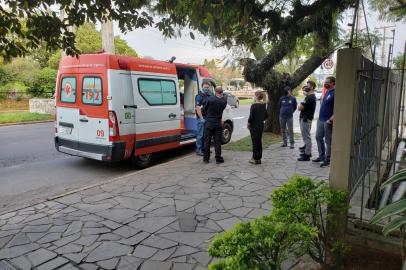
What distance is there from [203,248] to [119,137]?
3.69m

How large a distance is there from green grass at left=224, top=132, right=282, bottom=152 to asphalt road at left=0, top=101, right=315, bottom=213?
1.23 metres

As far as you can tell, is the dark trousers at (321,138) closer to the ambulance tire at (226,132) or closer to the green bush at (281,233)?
the ambulance tire at (226,132)

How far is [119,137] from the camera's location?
6.74m

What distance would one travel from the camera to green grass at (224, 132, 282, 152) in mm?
9264

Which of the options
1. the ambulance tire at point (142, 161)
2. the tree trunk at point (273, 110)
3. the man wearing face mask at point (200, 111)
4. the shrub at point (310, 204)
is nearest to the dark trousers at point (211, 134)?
the man wearing face mask at point (200, 111)

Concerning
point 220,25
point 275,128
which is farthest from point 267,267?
point 275,128

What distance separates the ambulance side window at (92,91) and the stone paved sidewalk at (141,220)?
1740 millimetres

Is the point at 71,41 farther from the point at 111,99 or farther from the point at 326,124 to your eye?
the point at 326,124

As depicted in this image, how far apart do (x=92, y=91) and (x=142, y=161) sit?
190 centimetres

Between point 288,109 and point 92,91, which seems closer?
point 92,91

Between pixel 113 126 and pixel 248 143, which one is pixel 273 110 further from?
pixel 113 126

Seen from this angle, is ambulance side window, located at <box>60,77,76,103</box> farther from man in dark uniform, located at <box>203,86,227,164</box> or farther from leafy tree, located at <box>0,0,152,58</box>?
leafy tree, located at <box>0,0,152,58</box>

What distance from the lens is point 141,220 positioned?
175 inches

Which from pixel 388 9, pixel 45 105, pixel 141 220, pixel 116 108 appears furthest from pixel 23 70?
pixel 388 9
